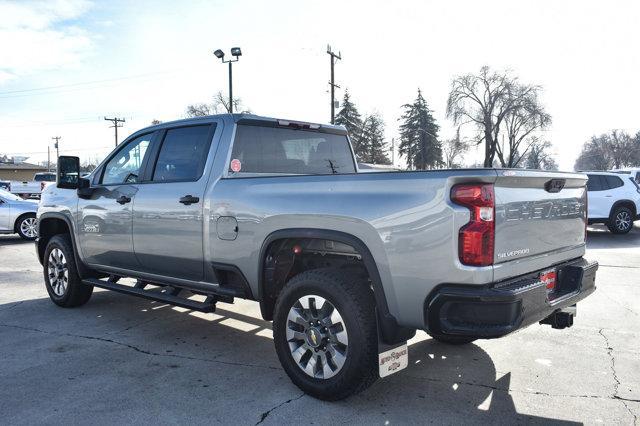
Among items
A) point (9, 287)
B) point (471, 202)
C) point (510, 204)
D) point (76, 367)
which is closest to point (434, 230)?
point (471, 202)

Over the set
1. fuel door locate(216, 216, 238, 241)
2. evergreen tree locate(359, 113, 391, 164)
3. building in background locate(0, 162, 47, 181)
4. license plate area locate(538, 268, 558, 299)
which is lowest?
license plate area locate(538, 268, 558, 299)

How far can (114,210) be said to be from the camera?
5238 millimetres

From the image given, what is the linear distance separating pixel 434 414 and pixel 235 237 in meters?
1.90

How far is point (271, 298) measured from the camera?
412 centimetres

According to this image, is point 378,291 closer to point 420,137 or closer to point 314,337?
point 314,337

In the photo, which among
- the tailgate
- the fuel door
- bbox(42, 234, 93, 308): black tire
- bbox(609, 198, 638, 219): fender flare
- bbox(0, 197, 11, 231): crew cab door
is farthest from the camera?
bbox(609, 198, 638, 219): fender flare

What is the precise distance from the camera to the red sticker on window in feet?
14.6

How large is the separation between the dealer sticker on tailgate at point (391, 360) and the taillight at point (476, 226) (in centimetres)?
82

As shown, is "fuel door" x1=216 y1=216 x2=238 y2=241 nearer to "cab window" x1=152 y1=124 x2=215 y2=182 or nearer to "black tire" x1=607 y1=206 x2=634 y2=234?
"cab window" x1=152 y1=124 x2=215 y2=182

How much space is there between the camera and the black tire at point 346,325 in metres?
3.34

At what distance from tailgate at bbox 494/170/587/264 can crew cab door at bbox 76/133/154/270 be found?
3414mm

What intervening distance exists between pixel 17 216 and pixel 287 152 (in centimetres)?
1081

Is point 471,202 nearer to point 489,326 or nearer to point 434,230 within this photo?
point 434,230

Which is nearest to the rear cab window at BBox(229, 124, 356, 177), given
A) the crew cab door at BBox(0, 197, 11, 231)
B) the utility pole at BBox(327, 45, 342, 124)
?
the crew cab door at BBox(0, 197, 11, 231)
